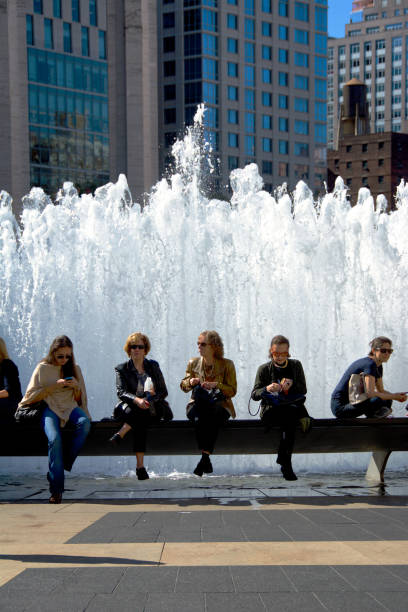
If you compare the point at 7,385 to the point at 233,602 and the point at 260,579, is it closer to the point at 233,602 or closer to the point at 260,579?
the point at 260,579

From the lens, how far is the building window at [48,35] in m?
69.0

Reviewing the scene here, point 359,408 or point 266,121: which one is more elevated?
point 266,121

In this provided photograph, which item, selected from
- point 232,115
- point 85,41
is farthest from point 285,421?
point 232,115

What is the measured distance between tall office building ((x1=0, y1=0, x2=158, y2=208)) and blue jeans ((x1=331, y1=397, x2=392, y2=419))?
58.6 metres

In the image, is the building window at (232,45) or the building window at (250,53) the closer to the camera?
the building window at (232,45)

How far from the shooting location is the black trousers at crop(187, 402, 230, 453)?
8.28 meters

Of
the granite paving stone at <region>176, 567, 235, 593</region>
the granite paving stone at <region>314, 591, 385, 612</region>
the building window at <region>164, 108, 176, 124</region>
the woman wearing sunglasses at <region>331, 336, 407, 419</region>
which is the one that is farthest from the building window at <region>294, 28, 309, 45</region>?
the granite paving stone at <region>314, 591, 385, 612</region>

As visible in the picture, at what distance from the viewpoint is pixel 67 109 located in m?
69.6

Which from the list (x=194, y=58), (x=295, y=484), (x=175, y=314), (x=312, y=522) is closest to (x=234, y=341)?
(x=175, y=314)

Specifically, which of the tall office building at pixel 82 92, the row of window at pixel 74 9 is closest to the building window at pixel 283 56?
the tall office building at pixel 82 92

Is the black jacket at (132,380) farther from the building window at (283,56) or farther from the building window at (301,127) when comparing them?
the building window at (283,56)

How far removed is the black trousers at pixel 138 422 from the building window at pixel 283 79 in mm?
Result: 94720

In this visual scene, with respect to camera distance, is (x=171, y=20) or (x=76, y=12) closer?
(x=76, y=12)

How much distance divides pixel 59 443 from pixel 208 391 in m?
1.48
